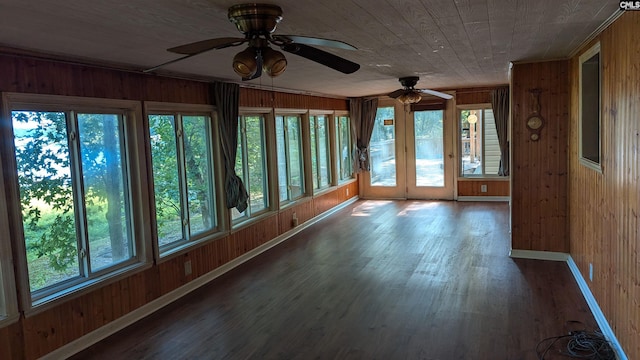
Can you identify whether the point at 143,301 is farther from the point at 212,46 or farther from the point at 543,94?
the point at 543,94

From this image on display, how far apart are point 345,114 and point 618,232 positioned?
22.7 feet

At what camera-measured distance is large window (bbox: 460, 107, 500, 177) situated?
9.09m

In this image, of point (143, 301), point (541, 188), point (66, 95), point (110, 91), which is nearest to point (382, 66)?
point (541, 188)

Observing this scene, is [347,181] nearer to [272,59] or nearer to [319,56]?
[319,56]

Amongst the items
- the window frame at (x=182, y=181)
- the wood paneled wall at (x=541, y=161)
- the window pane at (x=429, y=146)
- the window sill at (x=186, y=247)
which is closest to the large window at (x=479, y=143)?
the window pane at (x=429, y=146)

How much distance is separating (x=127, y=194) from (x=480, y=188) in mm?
7230

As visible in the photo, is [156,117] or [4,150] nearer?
[4,150]

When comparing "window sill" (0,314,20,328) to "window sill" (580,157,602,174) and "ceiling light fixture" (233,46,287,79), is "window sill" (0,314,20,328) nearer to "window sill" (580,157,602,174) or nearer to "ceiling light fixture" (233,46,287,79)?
"ceiling light fixture" (233,46,287,79)

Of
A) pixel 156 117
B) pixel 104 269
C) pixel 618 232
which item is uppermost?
pixel 156 117

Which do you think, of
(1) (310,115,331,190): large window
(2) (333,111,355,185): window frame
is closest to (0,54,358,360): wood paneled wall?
(1) (310,115,331,190): large window

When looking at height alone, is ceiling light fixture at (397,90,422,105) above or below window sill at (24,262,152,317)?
above

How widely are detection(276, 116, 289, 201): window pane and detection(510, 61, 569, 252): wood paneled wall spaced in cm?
328

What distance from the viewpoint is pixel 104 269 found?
391cm

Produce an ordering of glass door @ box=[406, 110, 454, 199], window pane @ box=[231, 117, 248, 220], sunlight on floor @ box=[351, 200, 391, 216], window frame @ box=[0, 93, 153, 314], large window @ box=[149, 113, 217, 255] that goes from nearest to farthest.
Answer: window frame @ box=[0, 93, 153, 314], large window @ box=[149, 113, 217, 255], window pane @ box=[231, 117, 248, 220], sunlight on floor @ box=[351, 200, 391, 216], glass door @ box=[406, 110, 454, 199]
